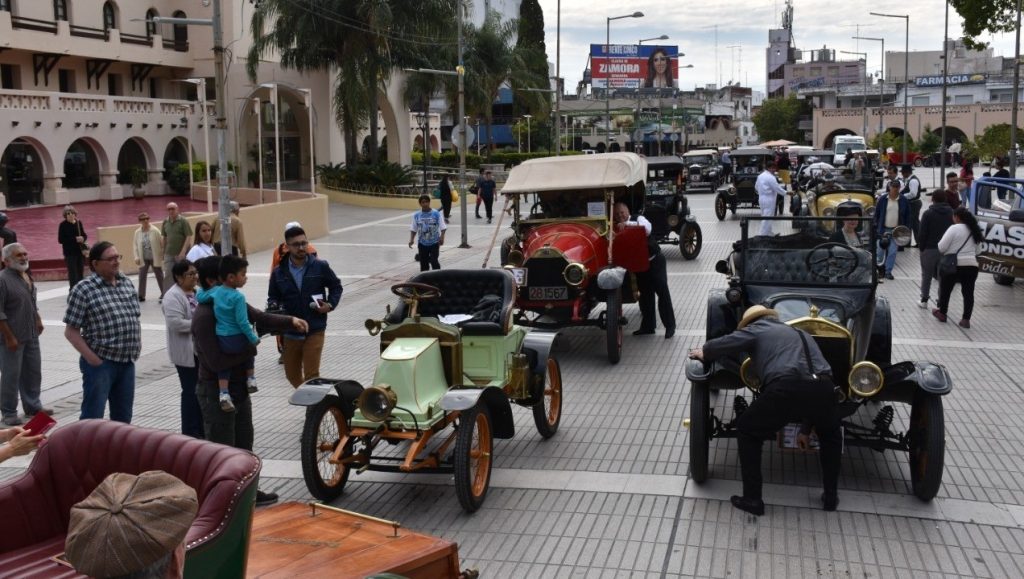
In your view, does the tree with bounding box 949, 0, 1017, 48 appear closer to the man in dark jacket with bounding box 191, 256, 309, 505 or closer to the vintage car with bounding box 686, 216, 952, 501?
the vintage car with bounding box 686, 216, 952, 501

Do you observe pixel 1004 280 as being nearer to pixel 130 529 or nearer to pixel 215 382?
pixel 215 382

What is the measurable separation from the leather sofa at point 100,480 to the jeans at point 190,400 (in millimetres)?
2793

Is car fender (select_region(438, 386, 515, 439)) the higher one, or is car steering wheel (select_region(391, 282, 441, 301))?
car steering wheel (select_region(391, 282, 441, 301))

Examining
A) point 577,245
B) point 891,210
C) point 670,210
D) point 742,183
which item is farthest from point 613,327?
point 742,183

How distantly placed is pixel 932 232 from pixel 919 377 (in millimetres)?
7232

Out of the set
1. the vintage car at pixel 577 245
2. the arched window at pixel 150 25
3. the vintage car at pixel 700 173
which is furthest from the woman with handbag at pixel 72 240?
the arched window at pixel 150 25

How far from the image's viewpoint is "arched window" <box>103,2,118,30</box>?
37.9 meters

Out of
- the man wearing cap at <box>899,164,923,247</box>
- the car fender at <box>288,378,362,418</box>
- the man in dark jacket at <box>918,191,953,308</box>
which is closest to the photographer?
the car fender at <box>288,378,362,418</box>

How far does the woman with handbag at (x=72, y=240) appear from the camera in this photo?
15323 millimetres

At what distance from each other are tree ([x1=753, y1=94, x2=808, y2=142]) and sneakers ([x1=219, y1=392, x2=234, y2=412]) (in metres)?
96.6

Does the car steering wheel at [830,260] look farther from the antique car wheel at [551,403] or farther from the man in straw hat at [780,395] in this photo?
the antique car wheel at [551,403]

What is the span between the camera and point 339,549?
14.8 feet

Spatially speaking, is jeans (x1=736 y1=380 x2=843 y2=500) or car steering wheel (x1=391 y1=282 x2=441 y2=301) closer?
jeans (x1=736 y1=380 x2=843 y2=500)

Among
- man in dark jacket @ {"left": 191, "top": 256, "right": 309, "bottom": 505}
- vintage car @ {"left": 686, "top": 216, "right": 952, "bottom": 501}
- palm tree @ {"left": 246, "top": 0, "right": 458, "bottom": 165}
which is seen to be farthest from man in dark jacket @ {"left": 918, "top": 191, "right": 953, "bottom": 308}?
palm tree @ {"left": 246, "top": 0, "right": 458, "bottom": 165}
